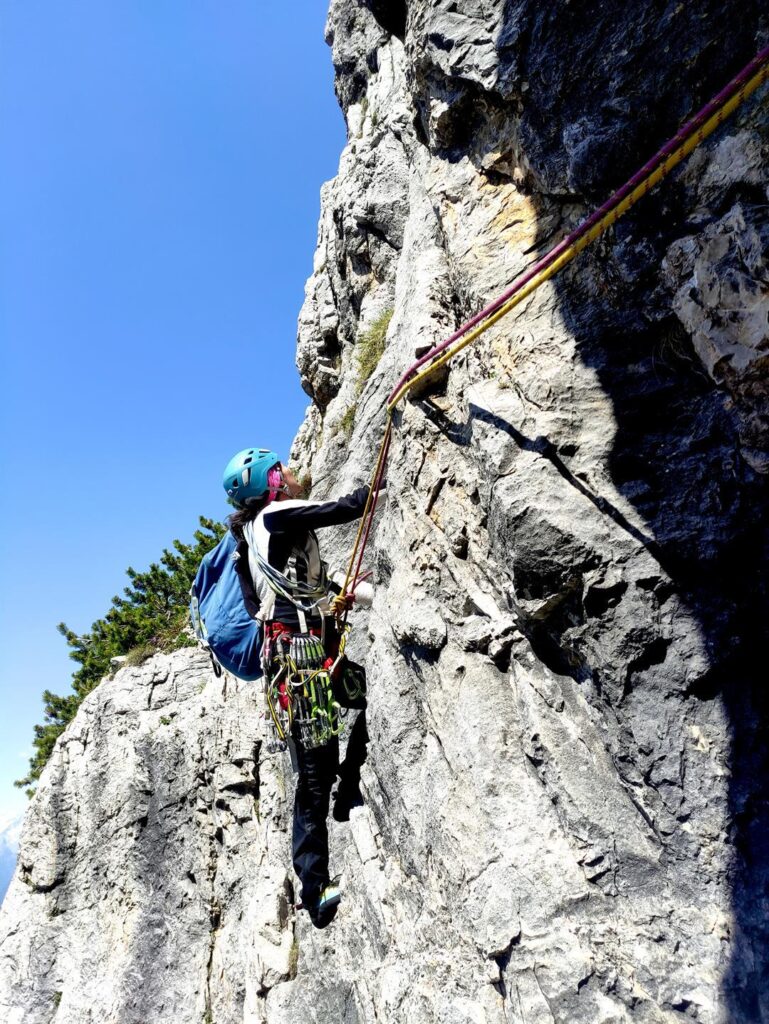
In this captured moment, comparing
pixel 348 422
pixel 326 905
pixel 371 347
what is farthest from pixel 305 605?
pixel 371 347

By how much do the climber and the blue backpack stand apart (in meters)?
0.12

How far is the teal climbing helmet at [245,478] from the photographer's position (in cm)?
548

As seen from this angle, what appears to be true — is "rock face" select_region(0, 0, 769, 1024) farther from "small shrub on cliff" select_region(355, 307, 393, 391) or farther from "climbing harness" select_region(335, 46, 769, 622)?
"small shrub on cliff" select_region(355, 307, 393, 391)

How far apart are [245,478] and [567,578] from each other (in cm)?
291

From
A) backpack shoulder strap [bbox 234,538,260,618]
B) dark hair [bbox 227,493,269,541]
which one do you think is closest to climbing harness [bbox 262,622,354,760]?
backpack shoulder strap [bbox 234,538,260,618]

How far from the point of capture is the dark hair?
545cm

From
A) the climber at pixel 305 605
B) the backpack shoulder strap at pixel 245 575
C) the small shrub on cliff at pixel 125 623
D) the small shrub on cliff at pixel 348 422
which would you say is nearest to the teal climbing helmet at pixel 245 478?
the climber at pixel 305 605

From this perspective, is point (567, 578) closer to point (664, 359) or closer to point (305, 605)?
point (664, 359)

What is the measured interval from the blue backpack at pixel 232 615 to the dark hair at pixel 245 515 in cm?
12

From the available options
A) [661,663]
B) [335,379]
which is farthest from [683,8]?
[335,379]

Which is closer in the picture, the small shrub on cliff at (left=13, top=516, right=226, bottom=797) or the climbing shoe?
the climbing shoe

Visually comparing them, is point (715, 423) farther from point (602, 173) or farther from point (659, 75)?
point (659, 75)

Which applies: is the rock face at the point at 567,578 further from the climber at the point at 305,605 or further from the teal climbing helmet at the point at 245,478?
the teal climbing helmet at the point at 245,478

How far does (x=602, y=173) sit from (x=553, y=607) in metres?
2.40
